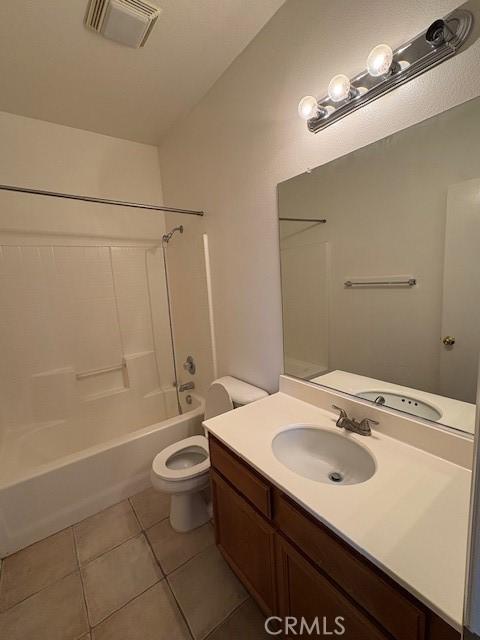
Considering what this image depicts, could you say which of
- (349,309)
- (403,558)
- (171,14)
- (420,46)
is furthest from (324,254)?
(171,14)

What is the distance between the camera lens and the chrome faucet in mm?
1062

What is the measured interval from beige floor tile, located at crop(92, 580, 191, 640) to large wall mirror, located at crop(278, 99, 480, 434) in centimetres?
120

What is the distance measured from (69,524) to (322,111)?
2.55 m

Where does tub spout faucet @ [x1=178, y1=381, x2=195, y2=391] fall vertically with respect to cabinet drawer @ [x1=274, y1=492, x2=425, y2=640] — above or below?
below

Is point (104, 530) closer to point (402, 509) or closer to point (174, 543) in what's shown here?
point (174, 543)

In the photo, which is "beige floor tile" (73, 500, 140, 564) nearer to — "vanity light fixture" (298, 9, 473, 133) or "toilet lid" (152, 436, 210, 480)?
"toilet lid" (152, 436, 210, 480)

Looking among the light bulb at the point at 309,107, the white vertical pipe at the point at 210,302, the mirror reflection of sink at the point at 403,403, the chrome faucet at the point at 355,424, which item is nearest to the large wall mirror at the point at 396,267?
the mirror reflection of sink at the point at 403,403

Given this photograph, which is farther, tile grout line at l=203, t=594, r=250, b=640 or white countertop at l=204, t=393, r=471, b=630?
tile grout line at l=203, t=594, r=250, b=640

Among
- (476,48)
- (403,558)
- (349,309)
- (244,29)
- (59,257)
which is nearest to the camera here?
(403,558)

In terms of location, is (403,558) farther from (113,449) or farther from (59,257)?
(59,257)

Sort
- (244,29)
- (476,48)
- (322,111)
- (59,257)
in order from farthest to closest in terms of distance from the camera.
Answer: (59,257) → (244,29) → (322,111) → (476,48)

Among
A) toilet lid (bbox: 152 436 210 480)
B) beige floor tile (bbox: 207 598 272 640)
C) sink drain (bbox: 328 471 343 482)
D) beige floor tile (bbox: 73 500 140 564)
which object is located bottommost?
beige floor tile (bbox: 207 598 272 640)

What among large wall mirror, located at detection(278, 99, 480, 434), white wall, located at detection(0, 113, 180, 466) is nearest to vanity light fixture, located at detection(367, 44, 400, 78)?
large wall mirror, located at detection(278, 99, 480, 434)

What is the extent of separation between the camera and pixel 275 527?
95 cm
